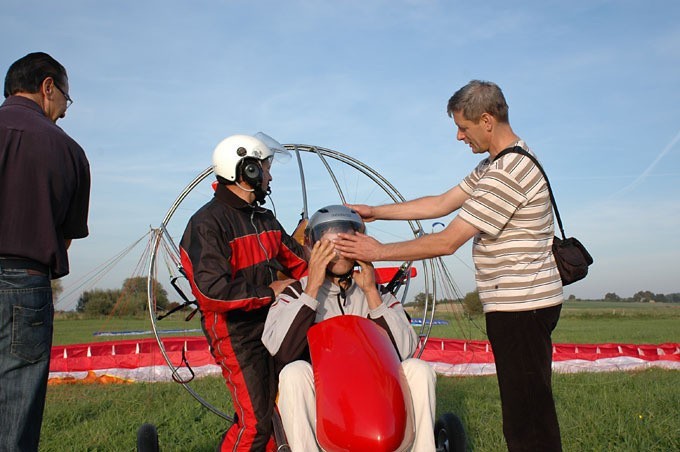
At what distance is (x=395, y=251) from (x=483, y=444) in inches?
104

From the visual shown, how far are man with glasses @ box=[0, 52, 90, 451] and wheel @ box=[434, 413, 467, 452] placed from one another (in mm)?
2649

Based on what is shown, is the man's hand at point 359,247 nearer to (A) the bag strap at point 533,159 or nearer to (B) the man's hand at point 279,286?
(B) the man's hand at point 279,286

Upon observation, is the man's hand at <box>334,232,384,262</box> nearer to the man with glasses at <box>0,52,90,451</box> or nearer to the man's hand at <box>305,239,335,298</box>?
the man's hand at <box>305,239,335,298</box>

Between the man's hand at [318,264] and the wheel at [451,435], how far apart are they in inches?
56.6

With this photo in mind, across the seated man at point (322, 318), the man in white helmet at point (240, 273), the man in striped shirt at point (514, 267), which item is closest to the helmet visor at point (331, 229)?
the seated man at point (322, 318)

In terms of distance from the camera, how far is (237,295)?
4168 mm

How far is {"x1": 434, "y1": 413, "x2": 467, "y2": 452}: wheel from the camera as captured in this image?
444 cm

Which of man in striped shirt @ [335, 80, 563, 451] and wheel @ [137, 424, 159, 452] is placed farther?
wheel @ [137, 424, 159, 452]

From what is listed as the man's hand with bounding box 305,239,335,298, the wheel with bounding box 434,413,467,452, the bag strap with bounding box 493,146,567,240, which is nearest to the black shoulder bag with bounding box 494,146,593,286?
the bag strap with bounding box 493,146,567,240

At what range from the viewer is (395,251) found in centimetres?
412

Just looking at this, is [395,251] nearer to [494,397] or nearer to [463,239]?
[463,239]

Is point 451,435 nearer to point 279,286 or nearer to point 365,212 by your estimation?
point 279,286

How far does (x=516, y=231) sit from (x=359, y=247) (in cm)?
102

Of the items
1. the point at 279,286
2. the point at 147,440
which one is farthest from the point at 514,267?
the point at 147,440
